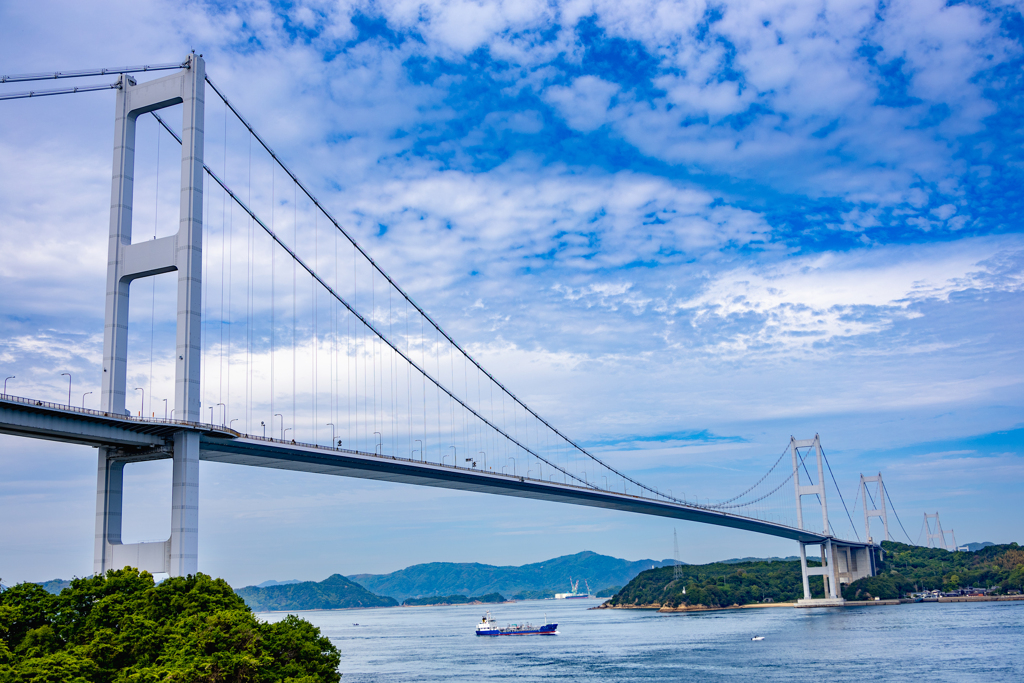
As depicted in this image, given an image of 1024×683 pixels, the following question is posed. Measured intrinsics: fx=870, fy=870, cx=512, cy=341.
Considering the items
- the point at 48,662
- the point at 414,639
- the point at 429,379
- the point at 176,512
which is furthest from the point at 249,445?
the point at 414,639

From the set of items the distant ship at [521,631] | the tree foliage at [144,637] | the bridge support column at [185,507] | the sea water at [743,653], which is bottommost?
the distant ship at [521,631]

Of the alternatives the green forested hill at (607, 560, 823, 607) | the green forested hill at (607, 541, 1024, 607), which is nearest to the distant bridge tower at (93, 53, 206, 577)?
the green forested hill at (607, 541, 1024, 607)

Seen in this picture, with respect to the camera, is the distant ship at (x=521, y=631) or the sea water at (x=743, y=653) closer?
the sea water at (x=743, y=653)

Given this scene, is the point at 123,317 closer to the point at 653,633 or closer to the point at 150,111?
the point at 150,111

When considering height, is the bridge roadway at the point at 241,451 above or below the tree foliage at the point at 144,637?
above

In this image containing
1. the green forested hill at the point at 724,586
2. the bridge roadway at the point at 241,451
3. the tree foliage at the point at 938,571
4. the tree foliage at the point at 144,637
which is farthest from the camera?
the green forested hill at the point at 724,586

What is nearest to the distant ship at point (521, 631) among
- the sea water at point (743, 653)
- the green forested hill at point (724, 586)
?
the sea water at point (743, 653)

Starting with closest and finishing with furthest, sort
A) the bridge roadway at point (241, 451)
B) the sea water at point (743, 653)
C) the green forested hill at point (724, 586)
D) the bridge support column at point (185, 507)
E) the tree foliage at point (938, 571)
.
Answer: the bridge roadway at point (241, 451) < the bridge support column at point (185, 507) < the sea water at point (743, 653) < the tree foliage at point (938, 571) < the green forested hill at point (724, 586)

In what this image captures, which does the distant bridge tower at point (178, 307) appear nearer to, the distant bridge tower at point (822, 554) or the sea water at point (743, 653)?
the sea water at point (743, 653)

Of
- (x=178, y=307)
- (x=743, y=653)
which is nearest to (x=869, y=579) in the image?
(x=743, y=653)
